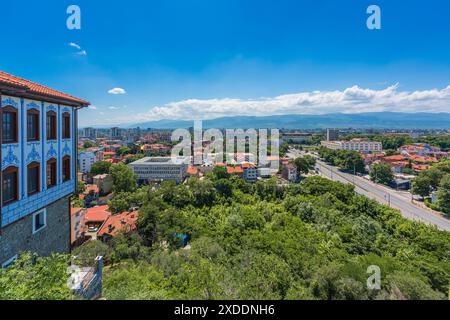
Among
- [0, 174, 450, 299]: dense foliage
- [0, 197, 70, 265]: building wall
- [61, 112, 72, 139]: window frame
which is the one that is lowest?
[0, 174, 450, 299]: dense foliage

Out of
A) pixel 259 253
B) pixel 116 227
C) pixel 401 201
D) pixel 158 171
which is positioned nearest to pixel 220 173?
pixel 158 171

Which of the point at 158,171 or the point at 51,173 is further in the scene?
the point at 158,171

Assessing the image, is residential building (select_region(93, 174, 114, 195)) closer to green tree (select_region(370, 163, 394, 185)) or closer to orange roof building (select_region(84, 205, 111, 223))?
orange roof building (select_region(84, 205, 111, 223))

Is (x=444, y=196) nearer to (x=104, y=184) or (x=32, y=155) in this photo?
(x=32, y=155)

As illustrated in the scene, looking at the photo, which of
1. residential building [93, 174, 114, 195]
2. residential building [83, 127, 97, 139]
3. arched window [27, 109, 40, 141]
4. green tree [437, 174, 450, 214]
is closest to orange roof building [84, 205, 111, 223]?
residential building [93, 174, 114, 195]

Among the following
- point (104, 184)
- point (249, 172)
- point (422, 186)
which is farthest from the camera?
point (249, 172)
